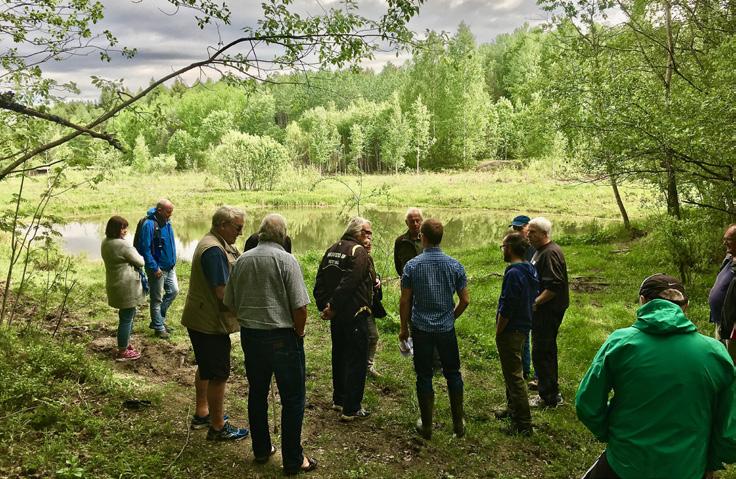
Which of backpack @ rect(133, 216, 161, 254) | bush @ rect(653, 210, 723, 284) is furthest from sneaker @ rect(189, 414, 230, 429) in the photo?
bush @ rect(653, 210, 723, 284)

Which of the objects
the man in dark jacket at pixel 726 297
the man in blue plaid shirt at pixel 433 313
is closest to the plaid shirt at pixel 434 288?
the man in blue plaid shirt at pixel 433 313

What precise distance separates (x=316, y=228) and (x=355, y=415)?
20.5 m

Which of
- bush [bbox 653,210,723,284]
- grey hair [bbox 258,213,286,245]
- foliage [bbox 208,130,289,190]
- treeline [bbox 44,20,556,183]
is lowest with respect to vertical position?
bush [bbox 653,210,723,284]

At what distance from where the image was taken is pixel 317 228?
25.6m

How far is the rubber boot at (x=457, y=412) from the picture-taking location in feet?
16.3

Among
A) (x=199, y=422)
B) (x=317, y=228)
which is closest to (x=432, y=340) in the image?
(x=199, y=422)

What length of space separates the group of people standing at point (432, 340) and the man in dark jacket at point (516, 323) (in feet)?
0.04

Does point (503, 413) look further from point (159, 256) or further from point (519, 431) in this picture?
point (159, 256)

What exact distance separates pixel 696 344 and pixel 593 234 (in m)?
16.9

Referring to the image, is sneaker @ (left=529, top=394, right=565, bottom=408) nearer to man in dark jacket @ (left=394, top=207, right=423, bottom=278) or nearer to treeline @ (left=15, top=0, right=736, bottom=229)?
man in dark jacket @ (left=394, top=207, right=423, bottom=278)

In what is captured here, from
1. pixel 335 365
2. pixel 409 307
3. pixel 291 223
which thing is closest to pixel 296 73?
pixel 409 307

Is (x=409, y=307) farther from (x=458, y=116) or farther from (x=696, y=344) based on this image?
(x=458, y=116)

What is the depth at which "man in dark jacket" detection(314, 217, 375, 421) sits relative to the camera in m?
5.22

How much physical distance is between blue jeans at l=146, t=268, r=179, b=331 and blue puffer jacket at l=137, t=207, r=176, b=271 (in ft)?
0.58
